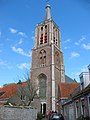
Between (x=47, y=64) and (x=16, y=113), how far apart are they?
2962 cm

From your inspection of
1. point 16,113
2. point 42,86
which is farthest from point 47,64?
point 16,113

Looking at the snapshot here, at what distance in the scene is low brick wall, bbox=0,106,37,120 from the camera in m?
15.3

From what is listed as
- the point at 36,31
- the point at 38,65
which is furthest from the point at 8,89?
the point at 36,31

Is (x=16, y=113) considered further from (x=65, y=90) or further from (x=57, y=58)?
(x=57, y=58)

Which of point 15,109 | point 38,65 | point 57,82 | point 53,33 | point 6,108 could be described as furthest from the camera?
point 53,33

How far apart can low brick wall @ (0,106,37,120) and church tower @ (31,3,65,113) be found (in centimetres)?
2051

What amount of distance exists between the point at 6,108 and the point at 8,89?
29.7 meters

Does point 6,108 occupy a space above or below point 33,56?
below

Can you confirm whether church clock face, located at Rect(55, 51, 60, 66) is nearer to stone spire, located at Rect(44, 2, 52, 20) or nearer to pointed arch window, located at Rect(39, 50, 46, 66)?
pointed arch window, located at Rect(39, 50, 46, 66)

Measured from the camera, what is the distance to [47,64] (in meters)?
46.0

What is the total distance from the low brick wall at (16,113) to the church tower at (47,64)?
67.3 ft

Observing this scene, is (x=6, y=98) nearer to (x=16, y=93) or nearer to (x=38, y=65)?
(x=16, y=93)

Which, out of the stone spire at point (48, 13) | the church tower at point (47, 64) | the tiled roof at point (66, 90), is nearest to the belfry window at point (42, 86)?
the church tower at point (47, 64)

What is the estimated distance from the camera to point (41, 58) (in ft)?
160
